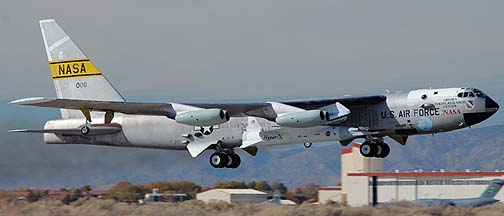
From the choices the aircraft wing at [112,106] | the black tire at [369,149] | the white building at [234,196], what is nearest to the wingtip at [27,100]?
the aircraft wing at [112,106]

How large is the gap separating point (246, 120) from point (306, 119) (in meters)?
5.20

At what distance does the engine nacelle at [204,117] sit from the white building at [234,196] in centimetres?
2905

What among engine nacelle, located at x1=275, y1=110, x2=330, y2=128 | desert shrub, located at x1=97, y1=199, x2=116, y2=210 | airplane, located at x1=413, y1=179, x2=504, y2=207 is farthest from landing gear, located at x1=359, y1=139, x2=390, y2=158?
airplane, located at x1=413, y1=179, x2=504, y2=207

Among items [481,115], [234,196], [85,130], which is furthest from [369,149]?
[234,196]

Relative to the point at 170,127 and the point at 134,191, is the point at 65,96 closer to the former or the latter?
the point at 170,127

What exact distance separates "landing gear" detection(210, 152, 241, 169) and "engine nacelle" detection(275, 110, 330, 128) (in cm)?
567

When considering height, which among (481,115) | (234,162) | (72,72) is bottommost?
(234,162)

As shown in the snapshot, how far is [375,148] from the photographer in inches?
2131

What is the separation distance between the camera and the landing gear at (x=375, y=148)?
2132 inches

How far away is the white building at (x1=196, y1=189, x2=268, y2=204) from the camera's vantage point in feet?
269

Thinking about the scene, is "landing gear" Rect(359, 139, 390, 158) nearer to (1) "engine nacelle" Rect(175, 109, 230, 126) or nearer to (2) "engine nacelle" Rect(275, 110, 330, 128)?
(2) "engine nacelle" Rect(275, 110, 330, 128)

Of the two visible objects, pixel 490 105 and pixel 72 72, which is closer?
pixel 490 105

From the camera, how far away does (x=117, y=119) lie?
191 ft

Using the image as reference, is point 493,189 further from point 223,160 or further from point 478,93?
point 478,93
